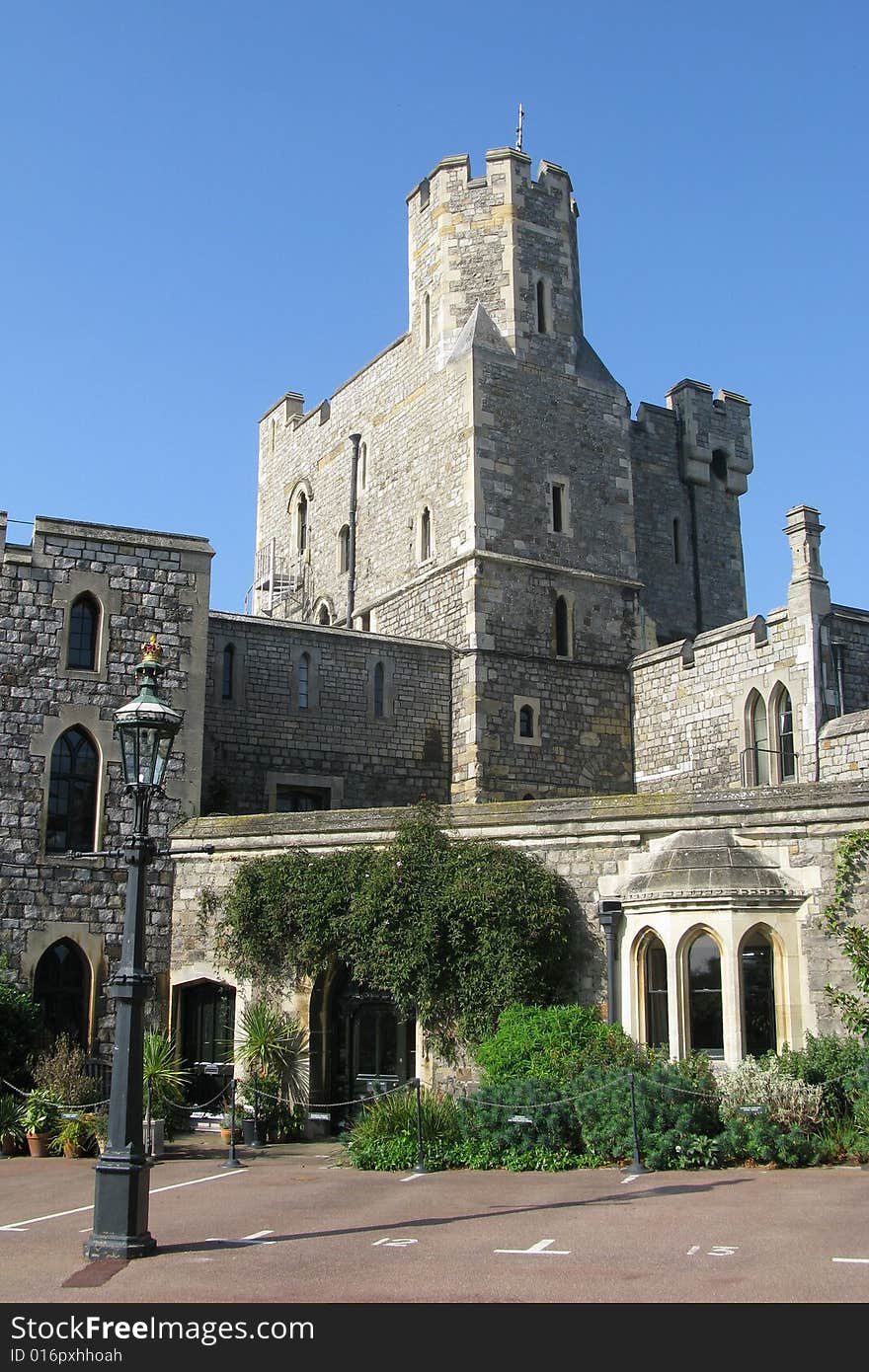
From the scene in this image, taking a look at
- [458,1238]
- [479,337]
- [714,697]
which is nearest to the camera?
[458,1238]

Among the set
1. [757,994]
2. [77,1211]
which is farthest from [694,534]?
[77,1211]

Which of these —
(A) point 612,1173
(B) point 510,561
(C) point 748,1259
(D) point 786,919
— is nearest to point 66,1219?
(A) point 612,1173

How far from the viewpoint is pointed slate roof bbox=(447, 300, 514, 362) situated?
2836cm

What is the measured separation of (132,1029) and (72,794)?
10.7m

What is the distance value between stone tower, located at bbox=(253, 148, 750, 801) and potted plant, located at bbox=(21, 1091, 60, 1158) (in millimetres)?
10918

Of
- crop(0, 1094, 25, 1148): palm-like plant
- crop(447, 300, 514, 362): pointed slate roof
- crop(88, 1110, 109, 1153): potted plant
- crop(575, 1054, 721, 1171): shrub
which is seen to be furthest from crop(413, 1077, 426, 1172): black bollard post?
crop(447, 300, 514, 362): pointed slate roof

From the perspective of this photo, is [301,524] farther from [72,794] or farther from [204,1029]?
[204,1029]

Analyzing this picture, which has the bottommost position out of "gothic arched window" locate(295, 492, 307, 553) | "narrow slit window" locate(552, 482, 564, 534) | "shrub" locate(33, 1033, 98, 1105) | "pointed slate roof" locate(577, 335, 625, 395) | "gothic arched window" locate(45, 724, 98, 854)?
"shrub" locate(33, 1033, 98, 1105)

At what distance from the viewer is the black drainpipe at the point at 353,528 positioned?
1249 inches

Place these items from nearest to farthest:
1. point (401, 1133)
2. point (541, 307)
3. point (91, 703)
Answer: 1. point (401, 1133)
2. point (91, 703)
3. point (541, 307)

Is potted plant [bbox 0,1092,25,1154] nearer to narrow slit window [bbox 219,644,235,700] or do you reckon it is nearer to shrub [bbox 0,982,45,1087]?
shrub [bbox 0,982,45,1087]

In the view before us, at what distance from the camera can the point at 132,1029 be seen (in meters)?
10.4

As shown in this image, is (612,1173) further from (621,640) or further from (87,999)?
(621,640)

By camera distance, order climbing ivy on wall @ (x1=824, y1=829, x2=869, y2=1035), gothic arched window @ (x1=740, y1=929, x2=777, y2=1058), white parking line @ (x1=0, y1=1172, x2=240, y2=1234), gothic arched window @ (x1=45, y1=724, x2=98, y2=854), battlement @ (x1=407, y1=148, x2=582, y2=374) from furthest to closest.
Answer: battlement @ (x1=407, y1=148, x2=582, y2=374) → gothic arched window @ (x1=45, y1=724, x2=98, y2=854) → gothic arched window @ (x1=740, y1=929, x2=777, y2=1058) → climbing ivy on wall @ (x1=824, y1=829, x2=869, y2=1035) → white parking line @ (x1=0, y1=1172, x2=240, y2=1234)
